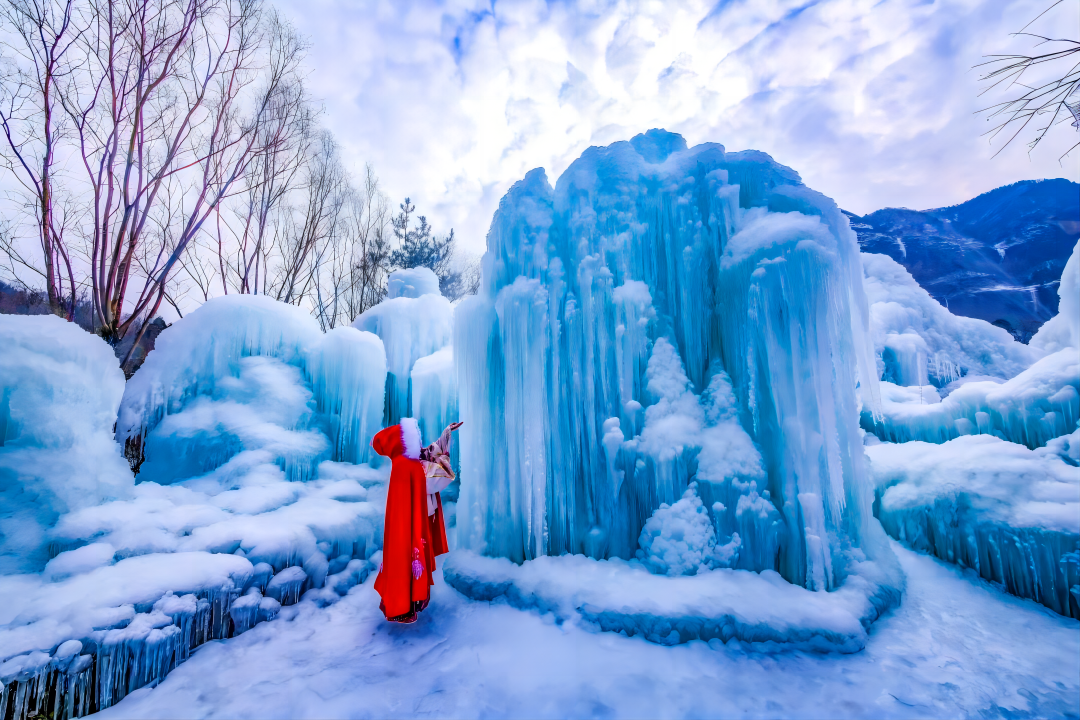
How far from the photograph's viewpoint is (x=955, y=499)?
403 centimetres

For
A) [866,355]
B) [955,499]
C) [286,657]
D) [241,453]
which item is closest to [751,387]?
[866,355]

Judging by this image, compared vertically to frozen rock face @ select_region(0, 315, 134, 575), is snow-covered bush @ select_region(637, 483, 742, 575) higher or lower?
lower

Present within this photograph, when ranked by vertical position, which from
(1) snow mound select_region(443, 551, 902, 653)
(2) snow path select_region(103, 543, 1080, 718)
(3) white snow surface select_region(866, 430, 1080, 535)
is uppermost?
(3) white snow surface select_region(866, 430, 1080, 535)

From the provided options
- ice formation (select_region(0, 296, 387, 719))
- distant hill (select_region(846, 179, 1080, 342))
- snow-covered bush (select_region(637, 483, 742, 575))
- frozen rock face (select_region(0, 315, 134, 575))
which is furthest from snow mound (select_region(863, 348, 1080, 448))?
distant hill (select_region(846, 179, 1080, 342))

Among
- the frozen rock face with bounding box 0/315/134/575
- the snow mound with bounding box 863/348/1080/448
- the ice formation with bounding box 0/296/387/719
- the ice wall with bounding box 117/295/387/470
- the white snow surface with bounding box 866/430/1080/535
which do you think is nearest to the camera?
the ice formation with bounding box 0/296/387/719

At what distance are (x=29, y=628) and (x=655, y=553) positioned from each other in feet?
13.9

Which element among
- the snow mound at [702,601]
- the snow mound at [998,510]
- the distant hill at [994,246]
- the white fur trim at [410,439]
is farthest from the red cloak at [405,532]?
the distant hill at [994,246]

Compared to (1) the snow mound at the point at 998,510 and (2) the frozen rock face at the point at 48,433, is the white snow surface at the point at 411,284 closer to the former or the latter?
(2) the frozen rock face at the point at 48,433

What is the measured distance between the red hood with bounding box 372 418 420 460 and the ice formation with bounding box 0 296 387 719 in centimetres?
151

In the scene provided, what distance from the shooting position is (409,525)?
3.26m

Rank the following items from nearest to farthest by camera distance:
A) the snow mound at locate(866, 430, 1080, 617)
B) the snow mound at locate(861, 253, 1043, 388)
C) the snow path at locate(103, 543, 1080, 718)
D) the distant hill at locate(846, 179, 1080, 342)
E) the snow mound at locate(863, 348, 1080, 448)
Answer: the snow path at locate(103, 543, 1080, 718)
the snow mound at locate(866, 430, 1080, 617)
the snow mound at locate(863, 348, 1080, 448)
the snow mound at locate(861, 253, 1043, 388)
the distant hill at locate(846, 179, 1080, 342)

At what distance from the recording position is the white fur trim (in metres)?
3.40

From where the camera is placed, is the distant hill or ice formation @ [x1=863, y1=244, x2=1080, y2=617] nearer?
ice formation @ [x1=863, y1=244, x2=1080, y2=617]

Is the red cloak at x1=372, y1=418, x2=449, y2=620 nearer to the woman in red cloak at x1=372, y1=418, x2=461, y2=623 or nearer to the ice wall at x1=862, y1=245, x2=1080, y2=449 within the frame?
the woman in red cloak at x1=372, y1=418, x2=461, y2=623
